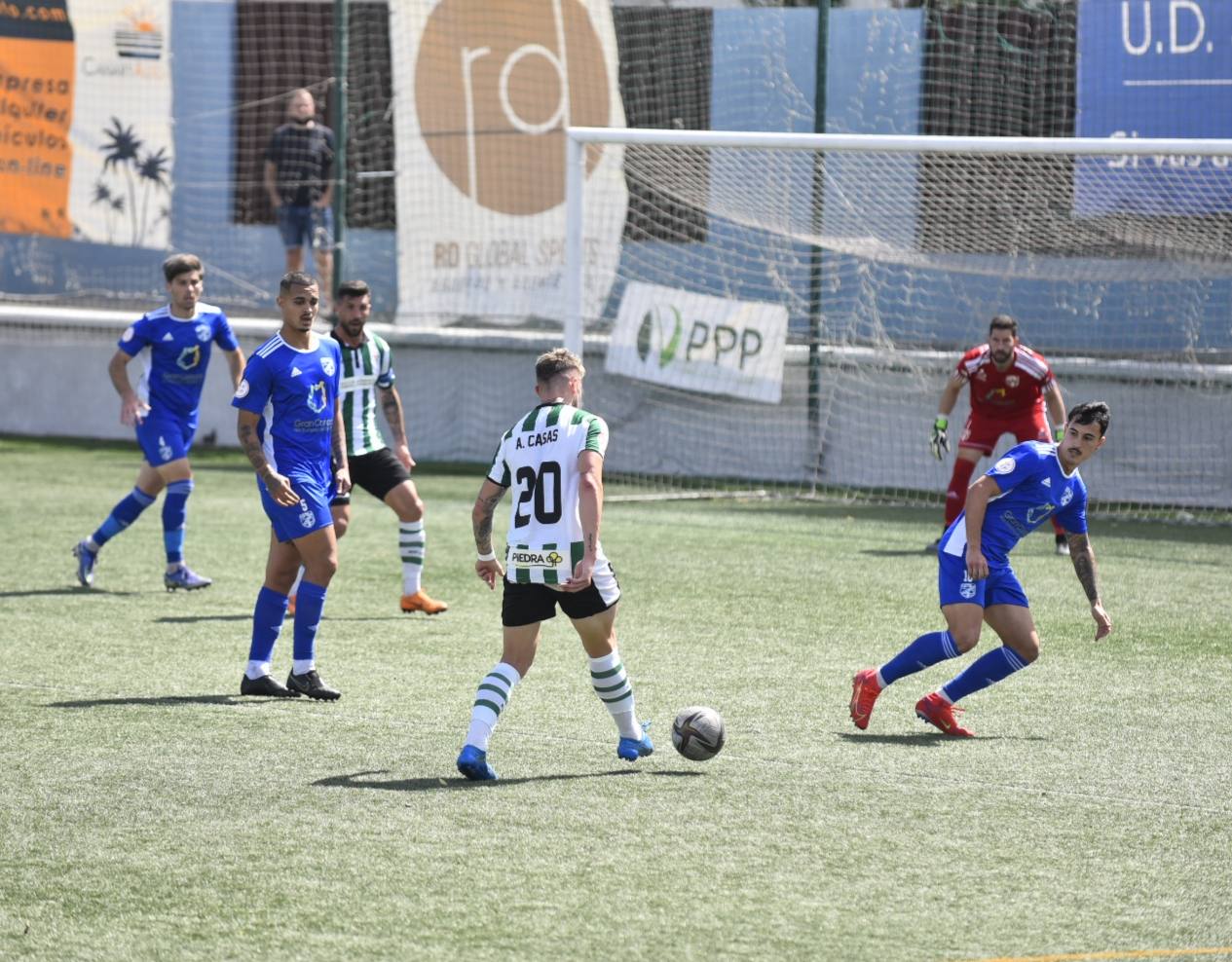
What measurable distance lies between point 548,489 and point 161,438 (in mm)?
5134

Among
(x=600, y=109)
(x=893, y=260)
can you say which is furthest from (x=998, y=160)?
(x=600, y=109)

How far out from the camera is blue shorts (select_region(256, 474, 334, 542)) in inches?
317

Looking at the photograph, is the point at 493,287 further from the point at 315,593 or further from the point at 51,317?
the point at 315,593

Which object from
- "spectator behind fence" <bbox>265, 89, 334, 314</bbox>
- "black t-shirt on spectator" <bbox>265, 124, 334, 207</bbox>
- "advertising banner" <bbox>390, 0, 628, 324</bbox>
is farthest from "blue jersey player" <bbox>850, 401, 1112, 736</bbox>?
"black t-shirt on spectator" <bbox>265, 124, 334, 207</bbox>

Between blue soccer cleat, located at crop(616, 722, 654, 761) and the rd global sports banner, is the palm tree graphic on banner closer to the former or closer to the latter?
the rd global sports banner

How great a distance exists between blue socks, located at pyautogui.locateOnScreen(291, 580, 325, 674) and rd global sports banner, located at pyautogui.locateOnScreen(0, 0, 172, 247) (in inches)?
444

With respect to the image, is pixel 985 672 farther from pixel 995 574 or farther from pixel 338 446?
pixel 338 446

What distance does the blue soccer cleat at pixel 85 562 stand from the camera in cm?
1091

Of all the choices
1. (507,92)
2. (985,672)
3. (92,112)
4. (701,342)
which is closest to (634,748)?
(985,672)

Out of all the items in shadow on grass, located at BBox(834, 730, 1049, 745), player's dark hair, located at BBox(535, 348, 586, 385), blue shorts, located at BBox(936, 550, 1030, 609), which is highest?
player's dark hair, located at BBox(535, 348, 586, 385)

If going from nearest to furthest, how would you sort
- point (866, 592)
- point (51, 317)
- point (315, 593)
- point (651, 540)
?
point (315, 593) → point (866, 592) → point (651, 540) → point (51, 317)

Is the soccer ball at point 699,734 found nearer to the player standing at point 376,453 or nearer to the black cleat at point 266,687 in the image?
the black cleat at point 266,687

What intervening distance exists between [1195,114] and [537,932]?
12.5 meters

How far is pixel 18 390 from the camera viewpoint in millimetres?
19266
